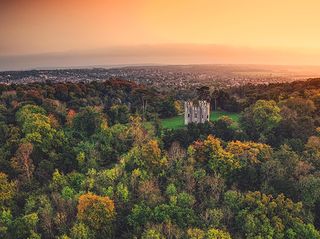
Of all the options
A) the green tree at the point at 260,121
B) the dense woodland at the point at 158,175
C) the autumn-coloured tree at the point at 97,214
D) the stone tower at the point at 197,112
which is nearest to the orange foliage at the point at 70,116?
the dense woodland at the point at 158,175

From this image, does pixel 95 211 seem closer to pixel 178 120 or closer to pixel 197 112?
pixel 197 112

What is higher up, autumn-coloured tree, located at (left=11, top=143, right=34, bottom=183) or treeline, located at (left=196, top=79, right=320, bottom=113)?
treeline, located at (left=196, top=79, right=320, bottom=113)

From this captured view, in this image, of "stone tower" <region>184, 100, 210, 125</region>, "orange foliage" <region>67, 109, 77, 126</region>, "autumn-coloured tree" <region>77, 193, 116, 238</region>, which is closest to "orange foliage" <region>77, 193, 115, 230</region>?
"autumn-coloured tree" <region>77, 193, 116, 238</region>

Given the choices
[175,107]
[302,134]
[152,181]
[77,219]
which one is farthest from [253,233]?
[175,107]

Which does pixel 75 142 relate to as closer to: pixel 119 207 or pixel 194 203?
pixel 119 207

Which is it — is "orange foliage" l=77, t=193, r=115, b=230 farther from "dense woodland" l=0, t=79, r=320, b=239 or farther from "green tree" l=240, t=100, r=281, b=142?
"green tree" l=240, t=100, r=281, b=142

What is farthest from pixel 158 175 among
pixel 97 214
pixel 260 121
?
pixel 260 121
